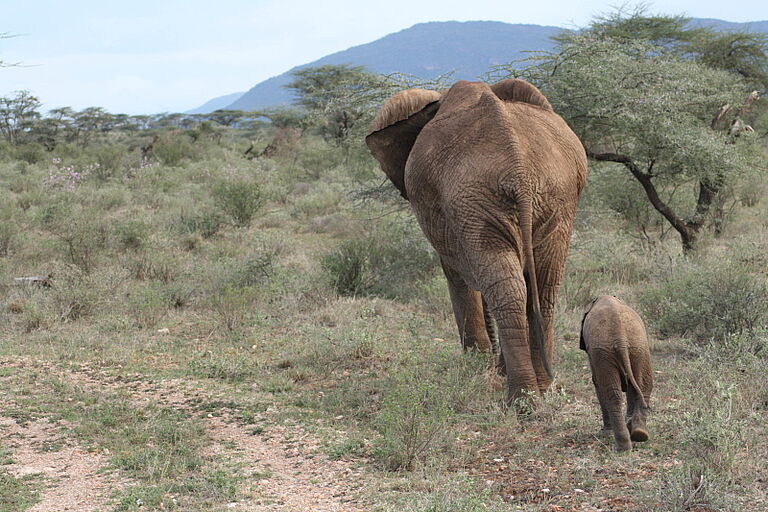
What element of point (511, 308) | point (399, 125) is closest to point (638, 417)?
point (511, 308)

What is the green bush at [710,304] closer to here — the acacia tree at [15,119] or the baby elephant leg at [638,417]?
the baby elephant leg at [638,417]

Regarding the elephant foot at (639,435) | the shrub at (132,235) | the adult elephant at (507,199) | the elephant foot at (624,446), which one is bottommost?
the elephant foot at (624,446)

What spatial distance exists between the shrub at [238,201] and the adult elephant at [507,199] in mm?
9392

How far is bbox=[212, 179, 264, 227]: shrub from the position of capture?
14.3 metres

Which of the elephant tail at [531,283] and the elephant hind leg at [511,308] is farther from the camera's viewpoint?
the elephant hind leg at [511,308]

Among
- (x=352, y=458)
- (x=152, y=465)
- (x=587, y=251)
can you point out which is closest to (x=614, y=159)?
(x=587, y=251)

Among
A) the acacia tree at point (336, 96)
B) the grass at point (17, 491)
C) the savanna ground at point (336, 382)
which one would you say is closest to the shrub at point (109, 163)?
the acacia tree at point (336, 96)

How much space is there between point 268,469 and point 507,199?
6.97ft

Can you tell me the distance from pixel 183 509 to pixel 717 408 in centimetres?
295

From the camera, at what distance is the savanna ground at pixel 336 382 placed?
407cm

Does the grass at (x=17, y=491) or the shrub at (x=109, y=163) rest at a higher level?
the shrub at (x=109, y=163)

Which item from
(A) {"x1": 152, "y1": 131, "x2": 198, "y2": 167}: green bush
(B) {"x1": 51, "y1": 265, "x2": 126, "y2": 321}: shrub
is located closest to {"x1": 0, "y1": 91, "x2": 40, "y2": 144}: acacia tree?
(A) {"x1": 152, "y1": 131, "x2": 198, "y2": 167}: green bush

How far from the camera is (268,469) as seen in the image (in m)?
4.55

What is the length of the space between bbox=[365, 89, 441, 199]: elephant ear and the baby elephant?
6.75 ft
